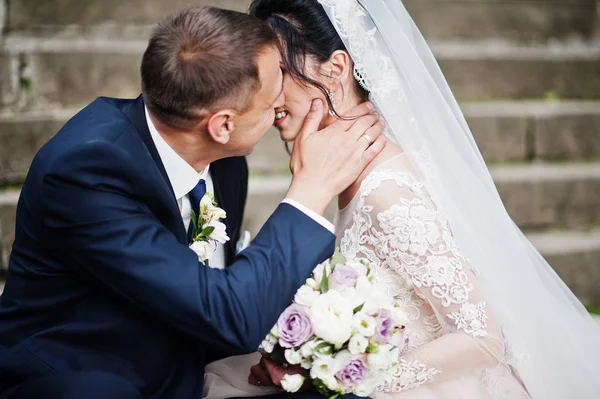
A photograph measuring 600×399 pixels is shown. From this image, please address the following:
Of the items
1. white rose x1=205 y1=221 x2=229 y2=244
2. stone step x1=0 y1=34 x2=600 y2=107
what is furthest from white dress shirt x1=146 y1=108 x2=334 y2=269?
stone step x1=0 y1=34 x2=600 y2=107

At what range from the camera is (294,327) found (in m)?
1.86

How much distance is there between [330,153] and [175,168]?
0.53 meters

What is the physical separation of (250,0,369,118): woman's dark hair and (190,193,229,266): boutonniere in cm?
56

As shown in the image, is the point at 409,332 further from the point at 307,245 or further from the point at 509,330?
the point at 307,245

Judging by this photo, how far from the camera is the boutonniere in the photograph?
7.13ft

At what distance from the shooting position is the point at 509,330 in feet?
7.40

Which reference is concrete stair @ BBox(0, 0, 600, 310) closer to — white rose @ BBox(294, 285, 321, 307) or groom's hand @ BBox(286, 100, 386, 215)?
groom's hand @ BBox(286, 100, 386, 215)

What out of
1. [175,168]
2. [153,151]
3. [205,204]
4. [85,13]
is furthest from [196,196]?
[85,13]

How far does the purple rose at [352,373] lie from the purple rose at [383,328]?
9cm

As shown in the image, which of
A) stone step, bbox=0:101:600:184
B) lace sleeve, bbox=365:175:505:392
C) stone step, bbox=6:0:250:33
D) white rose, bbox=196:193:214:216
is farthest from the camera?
stone step, bbox=0:101:600:184

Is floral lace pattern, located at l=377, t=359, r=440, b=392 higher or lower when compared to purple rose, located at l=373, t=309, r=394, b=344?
lower

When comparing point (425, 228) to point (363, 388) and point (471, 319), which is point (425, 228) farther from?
point (363, 388)

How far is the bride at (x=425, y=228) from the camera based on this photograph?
7.07ft

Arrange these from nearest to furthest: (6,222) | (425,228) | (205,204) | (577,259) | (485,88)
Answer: (425,228) < (205,204) < (6,222) < (577,259) < (485,88)
